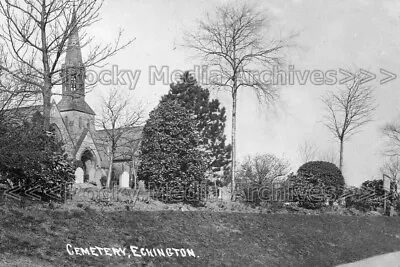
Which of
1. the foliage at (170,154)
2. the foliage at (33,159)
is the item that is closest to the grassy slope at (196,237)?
the foliage at (33,159)

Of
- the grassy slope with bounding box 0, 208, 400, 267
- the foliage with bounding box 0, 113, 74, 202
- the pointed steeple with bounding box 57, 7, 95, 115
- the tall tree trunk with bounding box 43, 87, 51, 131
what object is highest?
the pointed steeple with bounding box 57, 7, 95, 115

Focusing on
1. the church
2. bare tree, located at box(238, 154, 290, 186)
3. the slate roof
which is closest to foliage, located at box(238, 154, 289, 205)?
bare tree, located at box(238, 154, 290, 186)

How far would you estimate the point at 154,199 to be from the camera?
18312 mm

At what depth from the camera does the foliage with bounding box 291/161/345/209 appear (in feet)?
76.2

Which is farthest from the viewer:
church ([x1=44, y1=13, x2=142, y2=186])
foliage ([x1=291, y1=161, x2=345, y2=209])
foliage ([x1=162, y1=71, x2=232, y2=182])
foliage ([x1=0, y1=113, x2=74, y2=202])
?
church ([x1=44, y1=13, x2=142, y2=186])

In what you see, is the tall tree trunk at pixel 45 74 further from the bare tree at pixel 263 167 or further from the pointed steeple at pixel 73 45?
the bare tree at pixel 263 167

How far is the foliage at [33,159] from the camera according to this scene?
41.6 ft

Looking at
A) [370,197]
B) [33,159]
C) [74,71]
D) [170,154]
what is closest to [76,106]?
[370,197]

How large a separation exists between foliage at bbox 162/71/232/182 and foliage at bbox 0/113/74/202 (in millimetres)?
20592

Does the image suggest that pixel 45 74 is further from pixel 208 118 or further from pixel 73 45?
pixel 208 118

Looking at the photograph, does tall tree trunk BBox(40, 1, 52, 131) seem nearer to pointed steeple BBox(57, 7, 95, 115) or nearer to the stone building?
pointed steeple BBox(57, 7, 95, 115)

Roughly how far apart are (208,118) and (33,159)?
82.2ft

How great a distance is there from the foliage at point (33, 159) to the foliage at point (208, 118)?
2059cm

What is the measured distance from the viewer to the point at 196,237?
14617 millimetres
